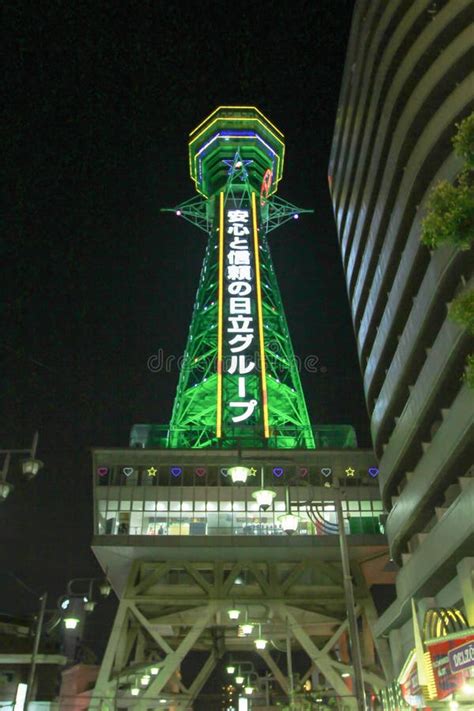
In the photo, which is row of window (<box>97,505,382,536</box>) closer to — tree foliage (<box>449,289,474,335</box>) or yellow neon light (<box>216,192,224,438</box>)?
yellow neon light (<box>216,192,224,438</box>)

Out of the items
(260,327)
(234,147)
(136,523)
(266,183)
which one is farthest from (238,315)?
(234,147)

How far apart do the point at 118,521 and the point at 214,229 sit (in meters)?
41.0

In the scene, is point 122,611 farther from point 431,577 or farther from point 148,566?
point 431,577

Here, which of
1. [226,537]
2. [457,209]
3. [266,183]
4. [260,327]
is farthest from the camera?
[266,183]

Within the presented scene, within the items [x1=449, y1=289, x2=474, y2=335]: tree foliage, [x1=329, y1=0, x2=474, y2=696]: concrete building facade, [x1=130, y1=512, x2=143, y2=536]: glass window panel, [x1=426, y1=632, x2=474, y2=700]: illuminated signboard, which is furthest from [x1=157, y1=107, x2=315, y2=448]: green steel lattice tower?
[x1=449, y1=289, x2=474, y2=335]: tree foliage

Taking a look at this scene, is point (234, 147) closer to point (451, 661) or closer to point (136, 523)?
point (136, 523)

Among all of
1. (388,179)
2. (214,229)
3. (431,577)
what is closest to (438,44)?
(388,179)

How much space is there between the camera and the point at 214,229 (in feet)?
253

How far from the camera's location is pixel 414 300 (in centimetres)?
3269

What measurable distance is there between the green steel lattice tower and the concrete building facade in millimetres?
A: 13471

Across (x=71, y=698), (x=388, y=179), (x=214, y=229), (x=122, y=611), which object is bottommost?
(x=71, y=698)

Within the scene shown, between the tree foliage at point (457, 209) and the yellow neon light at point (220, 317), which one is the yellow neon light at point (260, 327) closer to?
the yellow neon light at point (220, 317)

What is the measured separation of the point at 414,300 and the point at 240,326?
3048 cm

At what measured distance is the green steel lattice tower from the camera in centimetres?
5509
